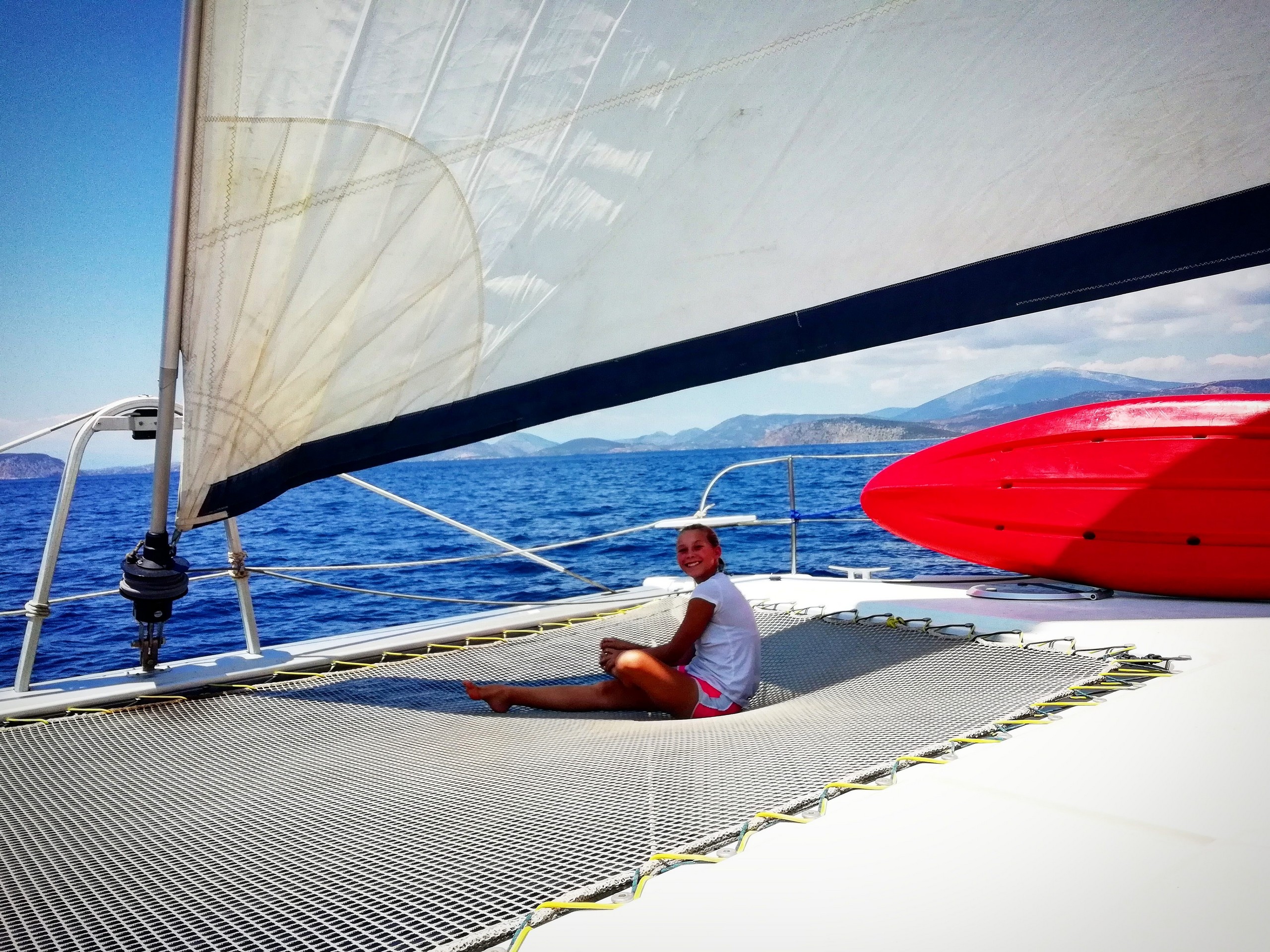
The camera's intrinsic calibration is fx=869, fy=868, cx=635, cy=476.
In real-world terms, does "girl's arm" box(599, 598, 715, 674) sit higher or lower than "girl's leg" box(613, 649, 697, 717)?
higher

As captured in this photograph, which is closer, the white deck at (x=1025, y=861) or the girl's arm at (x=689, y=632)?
the white deck at (x=1025, y=861)

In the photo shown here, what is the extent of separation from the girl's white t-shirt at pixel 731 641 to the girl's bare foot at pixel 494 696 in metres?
0.68

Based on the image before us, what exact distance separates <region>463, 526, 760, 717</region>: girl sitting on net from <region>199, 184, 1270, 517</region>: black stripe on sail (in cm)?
69

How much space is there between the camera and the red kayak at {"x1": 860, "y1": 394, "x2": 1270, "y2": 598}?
3.62 metres

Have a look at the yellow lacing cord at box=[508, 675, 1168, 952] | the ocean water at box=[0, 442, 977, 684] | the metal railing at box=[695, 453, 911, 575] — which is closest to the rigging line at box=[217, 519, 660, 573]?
the metal railing at box=[695, 453, 911, 575]

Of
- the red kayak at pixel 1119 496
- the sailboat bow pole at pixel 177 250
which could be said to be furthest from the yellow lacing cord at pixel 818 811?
the sailboat bow pole at pixel 177 250

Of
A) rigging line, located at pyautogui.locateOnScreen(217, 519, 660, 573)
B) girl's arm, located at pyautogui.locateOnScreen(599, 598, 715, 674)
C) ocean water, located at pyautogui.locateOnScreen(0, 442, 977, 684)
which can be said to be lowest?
ocean water, located at pyautogui.locateOnScreen(0, 442, 977, 684)

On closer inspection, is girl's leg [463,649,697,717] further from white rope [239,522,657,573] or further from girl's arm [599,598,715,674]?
white rope [239,522,657,573]

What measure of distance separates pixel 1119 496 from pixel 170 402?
3.71m

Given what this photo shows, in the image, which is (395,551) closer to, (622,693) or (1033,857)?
(622,693)

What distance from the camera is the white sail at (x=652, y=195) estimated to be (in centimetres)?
212

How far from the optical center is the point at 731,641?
9.38 ft

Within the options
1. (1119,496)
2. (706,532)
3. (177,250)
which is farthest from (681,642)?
(1119,496)

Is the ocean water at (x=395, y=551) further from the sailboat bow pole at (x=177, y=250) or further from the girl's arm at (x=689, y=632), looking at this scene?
the sailboat bow pole at (x=177, y=250)
